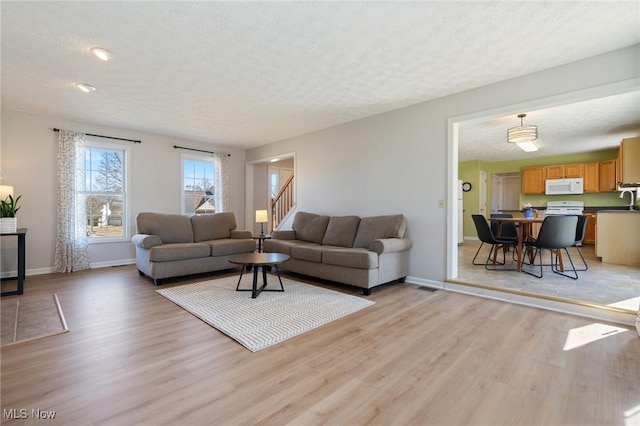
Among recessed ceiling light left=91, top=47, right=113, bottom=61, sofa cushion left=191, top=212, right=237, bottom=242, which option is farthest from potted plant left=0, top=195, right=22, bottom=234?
recessed ceiling light left=91, top=47, right=113, bottom=61

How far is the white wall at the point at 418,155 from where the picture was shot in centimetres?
298

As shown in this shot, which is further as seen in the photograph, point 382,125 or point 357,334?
point 382,125

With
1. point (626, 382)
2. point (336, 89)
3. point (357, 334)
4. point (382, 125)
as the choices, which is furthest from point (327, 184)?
point (626, 382)

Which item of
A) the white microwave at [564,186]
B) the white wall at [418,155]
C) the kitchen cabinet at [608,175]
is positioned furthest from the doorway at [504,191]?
the white wall at [418,155]

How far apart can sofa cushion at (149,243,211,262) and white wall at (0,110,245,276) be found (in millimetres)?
1983

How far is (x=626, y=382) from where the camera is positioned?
5.75ft

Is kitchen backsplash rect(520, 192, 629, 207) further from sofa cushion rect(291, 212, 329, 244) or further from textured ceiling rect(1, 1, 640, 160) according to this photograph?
sofa cushion rect(291, 212, 329, 244)

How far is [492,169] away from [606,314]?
7120 mm

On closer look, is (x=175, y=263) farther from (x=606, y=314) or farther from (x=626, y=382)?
(x=606, y=314)

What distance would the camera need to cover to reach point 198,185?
21.1 ft

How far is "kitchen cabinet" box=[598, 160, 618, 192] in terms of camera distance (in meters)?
6.85

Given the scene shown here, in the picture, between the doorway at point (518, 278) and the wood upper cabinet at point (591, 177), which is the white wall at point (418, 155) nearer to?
the doorway at point (518, 278)

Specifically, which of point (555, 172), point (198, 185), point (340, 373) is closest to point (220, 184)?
point (198, 185)

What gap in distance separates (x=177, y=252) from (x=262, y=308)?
70.9 inches
